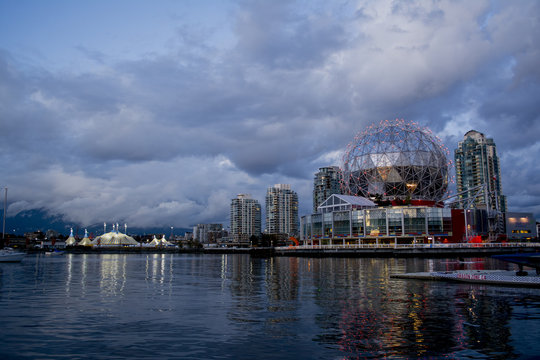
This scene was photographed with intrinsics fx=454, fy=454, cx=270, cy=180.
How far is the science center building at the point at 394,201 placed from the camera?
13575 cm

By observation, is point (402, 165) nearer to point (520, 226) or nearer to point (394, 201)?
point (394, 201)

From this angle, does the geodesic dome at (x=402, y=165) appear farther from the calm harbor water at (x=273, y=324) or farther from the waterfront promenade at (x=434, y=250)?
the calm harbor water at (x=273, y=324)

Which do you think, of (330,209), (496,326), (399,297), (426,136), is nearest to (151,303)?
(399,297)

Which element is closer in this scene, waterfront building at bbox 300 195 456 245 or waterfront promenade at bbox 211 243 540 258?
waterfront promenade at bbox 211 243 540 258

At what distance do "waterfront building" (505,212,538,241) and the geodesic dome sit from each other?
29392 mm

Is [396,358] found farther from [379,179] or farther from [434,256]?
[379,179]

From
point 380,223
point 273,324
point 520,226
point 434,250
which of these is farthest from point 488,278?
point 520,226

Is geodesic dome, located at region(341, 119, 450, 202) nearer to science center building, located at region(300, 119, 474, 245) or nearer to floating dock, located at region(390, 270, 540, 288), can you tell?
science center building, located at region(300, 119, 474, 245)

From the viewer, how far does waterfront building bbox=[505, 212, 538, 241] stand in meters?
160

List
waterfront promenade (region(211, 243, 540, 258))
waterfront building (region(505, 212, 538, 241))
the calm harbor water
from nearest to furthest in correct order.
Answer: the calm harbor water, waterfront promenade (region(211, 243, 540, 258)), waterfront building (region(505, 212, 538, 241))

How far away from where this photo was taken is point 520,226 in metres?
162

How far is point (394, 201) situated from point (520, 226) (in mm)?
53626

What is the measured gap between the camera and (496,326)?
19.4 metres

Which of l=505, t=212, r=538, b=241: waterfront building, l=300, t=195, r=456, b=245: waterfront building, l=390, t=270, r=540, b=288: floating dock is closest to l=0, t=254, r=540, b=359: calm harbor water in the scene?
l=390, t=270, r=540, b=288: floating dock
